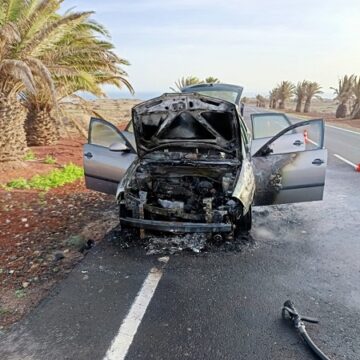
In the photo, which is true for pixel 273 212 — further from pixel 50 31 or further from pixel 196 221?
pixel 50 31

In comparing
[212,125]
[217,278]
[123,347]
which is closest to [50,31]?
[212,125]

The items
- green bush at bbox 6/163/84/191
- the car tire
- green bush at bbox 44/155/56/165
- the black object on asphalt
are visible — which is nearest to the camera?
the black object on asphalt

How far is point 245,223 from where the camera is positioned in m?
5.12

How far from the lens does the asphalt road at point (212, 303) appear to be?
2.90 m

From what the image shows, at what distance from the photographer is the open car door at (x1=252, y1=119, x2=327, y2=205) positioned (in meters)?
5.36

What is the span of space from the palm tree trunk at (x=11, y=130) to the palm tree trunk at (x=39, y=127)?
114 inches

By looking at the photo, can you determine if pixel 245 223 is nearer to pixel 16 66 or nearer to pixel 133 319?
pixel 133 319

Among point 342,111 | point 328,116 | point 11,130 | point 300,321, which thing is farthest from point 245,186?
point 328,116

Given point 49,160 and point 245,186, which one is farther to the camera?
point 49,160

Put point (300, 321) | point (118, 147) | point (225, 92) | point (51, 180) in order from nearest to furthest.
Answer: point (300, 321), point (118, 147), point (51, 180), point (225, 92)

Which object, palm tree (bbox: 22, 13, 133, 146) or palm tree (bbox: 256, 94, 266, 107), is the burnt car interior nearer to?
palm tree (bbox: 22, 13, 133, 146)

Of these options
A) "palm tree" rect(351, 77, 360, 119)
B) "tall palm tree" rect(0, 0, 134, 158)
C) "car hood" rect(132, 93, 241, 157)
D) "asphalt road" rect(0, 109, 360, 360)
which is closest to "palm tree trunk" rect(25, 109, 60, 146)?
"tall palm tree" rect(0, 0, 134, 158)

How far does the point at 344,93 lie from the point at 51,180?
34385mm

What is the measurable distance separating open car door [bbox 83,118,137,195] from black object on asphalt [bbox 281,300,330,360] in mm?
3210
